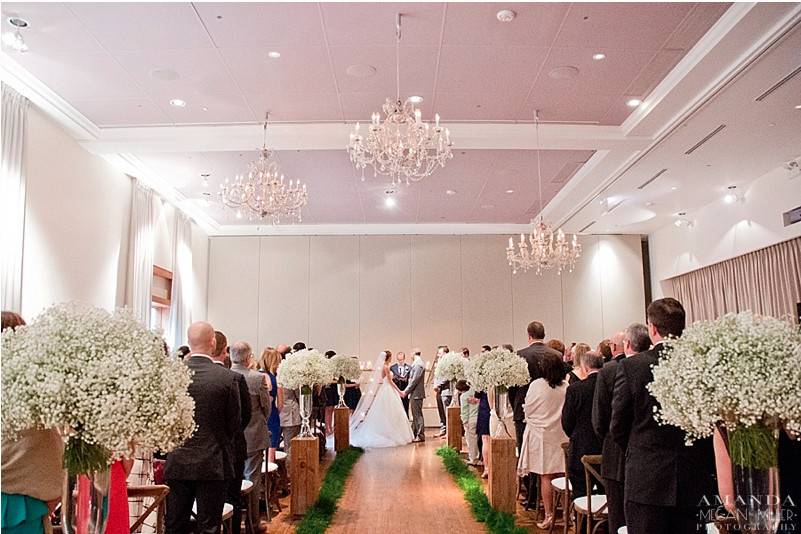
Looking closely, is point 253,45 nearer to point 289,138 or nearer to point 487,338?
point 289,138

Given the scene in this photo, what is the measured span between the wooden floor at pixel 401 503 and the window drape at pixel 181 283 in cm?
522

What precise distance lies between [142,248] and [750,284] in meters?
11.2

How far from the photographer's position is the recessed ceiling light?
601 centimetres

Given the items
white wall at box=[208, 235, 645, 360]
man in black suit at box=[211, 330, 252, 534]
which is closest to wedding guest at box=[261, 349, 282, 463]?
man in black suit at box=[211, 330, 252, 534]

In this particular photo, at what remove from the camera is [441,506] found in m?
7.18

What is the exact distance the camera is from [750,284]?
40.1 feet

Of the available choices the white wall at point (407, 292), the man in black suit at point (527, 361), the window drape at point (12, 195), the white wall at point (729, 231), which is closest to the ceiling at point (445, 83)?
the window drape at point (12, 195)

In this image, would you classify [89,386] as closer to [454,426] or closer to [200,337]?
[200,337]

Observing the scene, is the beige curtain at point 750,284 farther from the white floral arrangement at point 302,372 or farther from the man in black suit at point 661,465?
the man in black suit at point 661,465

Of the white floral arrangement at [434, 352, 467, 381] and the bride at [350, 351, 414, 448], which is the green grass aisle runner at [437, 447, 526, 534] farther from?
the bride at [350, 351, 414, 448]

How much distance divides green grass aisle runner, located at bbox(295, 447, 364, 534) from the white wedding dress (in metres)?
1.45

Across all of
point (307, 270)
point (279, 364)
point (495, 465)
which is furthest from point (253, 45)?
point (307, 270)

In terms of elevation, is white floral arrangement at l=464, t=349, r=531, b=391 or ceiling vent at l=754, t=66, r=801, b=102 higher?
ceiling vent at l=754, t=66, r=801, b=102

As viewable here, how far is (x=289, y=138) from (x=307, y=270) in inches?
310
